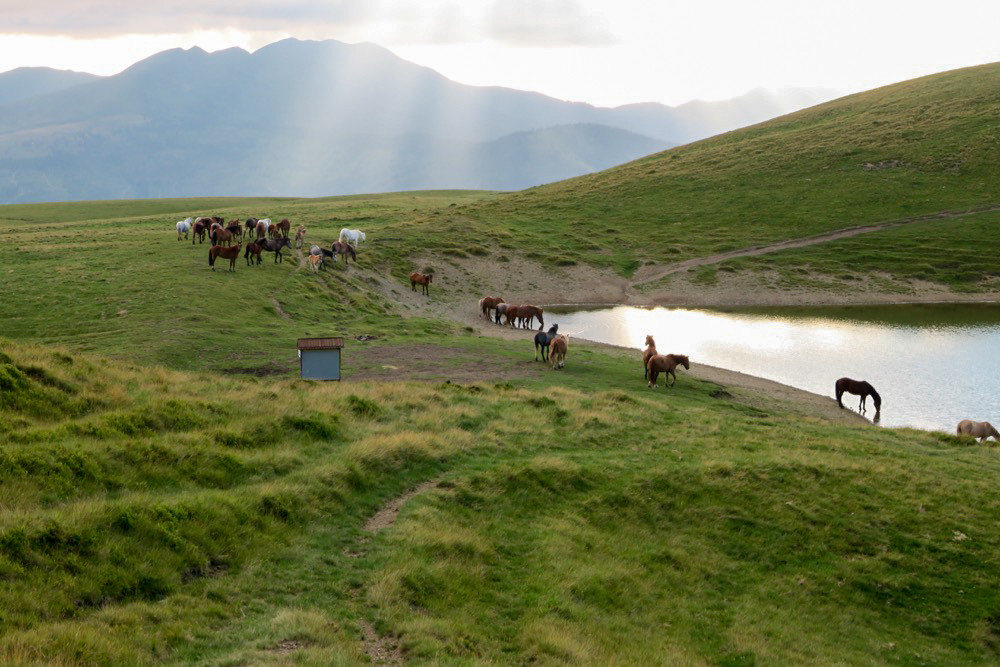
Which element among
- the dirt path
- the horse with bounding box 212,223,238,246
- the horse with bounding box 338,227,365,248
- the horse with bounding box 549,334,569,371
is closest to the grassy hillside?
the dirt path

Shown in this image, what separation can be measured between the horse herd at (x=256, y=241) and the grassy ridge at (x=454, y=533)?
85.6 ft

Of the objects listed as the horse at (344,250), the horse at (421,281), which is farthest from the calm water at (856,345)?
the horse at (344,250)

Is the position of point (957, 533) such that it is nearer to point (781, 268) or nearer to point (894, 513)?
point (894, 513)

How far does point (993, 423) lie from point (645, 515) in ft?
69.0

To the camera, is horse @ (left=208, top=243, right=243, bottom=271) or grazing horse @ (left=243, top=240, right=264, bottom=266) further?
grazing horse @ (left=243, top=240, right=264, bottom=266)

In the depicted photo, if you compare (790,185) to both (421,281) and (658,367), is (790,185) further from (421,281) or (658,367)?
(658,367)

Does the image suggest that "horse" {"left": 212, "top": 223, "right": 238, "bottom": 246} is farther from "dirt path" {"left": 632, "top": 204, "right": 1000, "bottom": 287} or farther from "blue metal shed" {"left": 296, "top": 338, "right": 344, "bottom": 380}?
"dirt path" {"left": 632, "top": 204, "right": 1000, "bottom": 287}

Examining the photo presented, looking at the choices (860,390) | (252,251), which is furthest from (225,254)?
(860,390)

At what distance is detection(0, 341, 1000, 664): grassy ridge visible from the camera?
39.1ft

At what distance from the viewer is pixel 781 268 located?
74875 mm

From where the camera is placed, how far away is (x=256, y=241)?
169ft

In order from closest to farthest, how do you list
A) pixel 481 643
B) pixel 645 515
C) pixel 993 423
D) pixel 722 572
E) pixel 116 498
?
pixel 481 643
pixel 116 498
pixel 722 572
pixel 645 515
pixel 993 423

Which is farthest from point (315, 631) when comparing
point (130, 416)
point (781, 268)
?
point (781, 268)

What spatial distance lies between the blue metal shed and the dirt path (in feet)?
153
